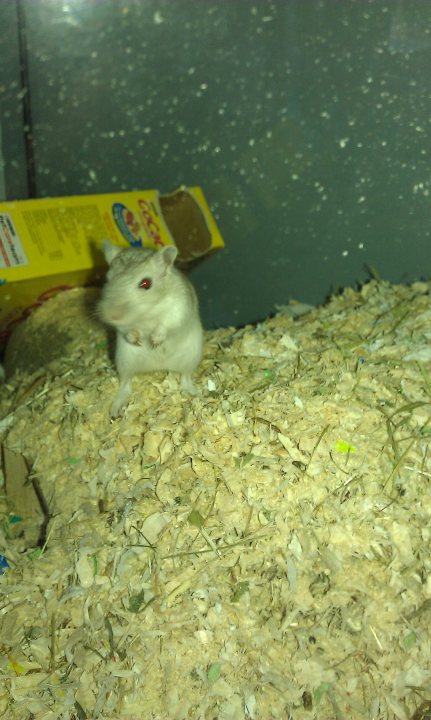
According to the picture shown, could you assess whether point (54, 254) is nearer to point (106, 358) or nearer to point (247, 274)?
point (106, 358)

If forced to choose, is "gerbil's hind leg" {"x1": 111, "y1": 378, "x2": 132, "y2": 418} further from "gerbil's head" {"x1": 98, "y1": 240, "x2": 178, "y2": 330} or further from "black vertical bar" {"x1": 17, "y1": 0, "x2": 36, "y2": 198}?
"black vertical bar" {"x1": 17, "y1": 0, "x2": 36, "y2": 198}

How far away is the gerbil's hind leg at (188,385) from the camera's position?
3264 mm

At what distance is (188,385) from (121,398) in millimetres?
327

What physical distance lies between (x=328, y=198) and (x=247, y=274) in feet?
2.59

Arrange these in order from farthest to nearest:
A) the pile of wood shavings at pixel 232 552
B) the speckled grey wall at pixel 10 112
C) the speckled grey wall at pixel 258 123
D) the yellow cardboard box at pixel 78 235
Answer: the speckled grey wall at pixel 10 112
the yellow cardboard box at pixel 78 235
the speckled grey wall at pixel 258 123
the pile of wood shavings at pixel 232 552

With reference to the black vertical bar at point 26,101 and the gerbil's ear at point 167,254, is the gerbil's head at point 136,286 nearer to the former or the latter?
the gerbil's ear at point 167,254

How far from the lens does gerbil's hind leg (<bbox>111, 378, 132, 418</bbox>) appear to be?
3209 millimetres

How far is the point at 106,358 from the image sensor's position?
3746mm

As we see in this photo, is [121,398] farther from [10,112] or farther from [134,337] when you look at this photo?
[10,112]

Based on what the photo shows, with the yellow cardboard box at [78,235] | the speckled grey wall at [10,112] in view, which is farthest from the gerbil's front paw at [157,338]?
the speckled grey wall at [10,112]

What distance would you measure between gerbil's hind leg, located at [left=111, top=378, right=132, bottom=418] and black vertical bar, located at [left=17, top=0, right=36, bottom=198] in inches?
88.6

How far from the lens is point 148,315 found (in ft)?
10.1

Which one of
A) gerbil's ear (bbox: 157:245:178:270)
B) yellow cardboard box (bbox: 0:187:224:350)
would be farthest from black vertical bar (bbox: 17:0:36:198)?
gerbil's ear (bbox: 157:245:178:270)

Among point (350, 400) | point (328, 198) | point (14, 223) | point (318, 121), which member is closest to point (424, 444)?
point (350, 400)
